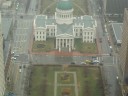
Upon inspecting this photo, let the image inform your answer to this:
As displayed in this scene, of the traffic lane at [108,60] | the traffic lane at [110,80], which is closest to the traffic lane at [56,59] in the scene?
the traffic lane at [108,60]

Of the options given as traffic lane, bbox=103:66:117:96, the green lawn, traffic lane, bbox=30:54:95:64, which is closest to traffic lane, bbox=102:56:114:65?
traffic lane, bbox=103:66:117:96

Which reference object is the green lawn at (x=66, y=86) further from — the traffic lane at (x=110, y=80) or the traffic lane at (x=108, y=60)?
the traffic lane at (x=108, y=60)

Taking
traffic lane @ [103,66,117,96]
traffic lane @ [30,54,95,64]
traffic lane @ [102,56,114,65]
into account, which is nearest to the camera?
traffic lane @ [103,66,117,96]

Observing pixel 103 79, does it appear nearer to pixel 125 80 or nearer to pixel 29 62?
pixel 125 80

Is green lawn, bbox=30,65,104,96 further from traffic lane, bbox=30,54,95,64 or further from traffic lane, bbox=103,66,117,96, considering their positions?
traffic lane, bbox=30,54,95,64

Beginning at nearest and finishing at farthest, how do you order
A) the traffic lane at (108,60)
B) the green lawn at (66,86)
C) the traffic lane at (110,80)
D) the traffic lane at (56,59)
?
1. the green lawn at (66,86)
2. the traffic lane at (110,80)
3. the traffic lane at (108,60)
4. the traffic lane at (56,59)

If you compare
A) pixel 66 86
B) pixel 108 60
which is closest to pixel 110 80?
pixel 66 86
